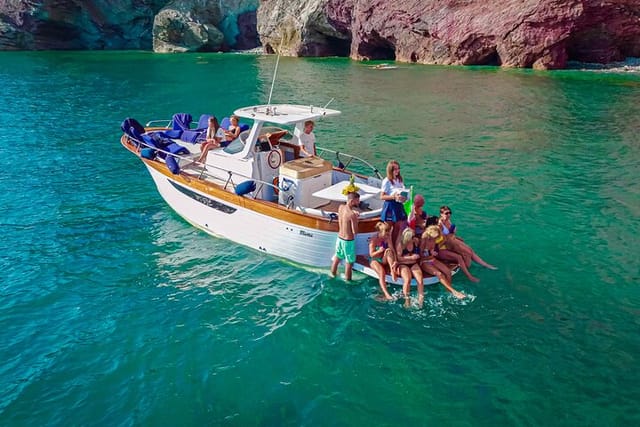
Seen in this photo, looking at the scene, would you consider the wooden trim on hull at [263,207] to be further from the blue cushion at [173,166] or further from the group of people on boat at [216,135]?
the group of people on boat at [216,135]

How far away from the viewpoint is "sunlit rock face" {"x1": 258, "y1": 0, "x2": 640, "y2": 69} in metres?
42.2

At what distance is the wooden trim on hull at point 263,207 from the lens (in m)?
10.9

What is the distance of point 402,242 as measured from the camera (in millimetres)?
10414

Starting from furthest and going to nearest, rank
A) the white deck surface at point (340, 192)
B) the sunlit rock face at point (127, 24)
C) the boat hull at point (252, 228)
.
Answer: the sunlit rock face at point (127, 24)
the white deck surface at point (340, 192)
the boat hull at point (252, 228)

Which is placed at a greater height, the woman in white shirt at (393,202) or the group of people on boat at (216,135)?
the group of people on boat at (216,135)

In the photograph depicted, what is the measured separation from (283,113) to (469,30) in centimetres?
A: 4098

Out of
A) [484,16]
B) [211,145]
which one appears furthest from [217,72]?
[211,145]

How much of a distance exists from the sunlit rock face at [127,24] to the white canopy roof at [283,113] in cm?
6647

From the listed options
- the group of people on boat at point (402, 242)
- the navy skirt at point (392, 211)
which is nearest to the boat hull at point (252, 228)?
the group of people on boat at point (402, 242)

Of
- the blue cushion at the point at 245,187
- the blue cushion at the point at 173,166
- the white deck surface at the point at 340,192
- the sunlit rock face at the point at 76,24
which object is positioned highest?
the sunlit rock face at the point at 76,24

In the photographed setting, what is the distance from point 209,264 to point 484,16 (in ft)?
145

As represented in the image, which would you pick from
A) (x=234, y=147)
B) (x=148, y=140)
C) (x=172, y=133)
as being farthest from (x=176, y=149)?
(x=234, y=147)

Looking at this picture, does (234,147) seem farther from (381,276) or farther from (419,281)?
(419,281)

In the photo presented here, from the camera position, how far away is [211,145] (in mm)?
14133
